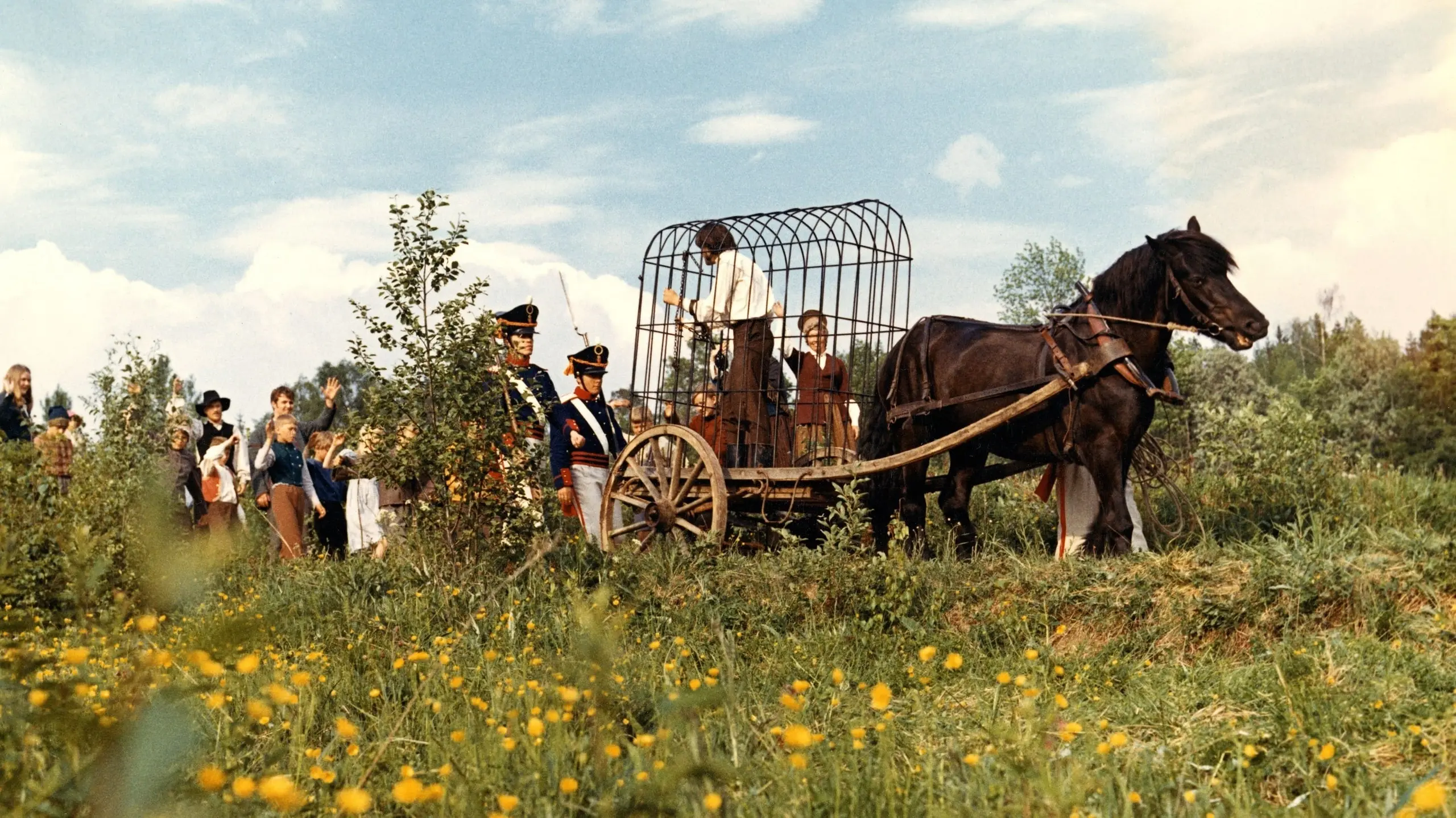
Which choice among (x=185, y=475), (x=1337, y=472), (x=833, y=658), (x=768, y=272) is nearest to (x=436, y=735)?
(x=833, y=658)

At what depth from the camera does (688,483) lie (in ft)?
28.6

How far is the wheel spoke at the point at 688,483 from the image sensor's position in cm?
870

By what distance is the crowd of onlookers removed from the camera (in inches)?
421

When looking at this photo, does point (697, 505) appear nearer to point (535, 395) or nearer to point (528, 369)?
point (535, 395)

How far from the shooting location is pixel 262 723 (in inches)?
181

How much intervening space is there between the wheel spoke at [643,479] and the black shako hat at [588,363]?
1.07 meters

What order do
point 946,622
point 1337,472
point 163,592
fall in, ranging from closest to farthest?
point 163,592 < point 946,622 < point 1337,472

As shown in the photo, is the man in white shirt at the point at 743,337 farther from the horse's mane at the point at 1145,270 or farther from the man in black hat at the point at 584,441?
the horse's mane at the point at 1145,270

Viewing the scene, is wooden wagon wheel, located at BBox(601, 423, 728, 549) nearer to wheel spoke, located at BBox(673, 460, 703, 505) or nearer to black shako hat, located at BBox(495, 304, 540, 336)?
wheel spoke, located at BBox(673, 460, 703, 505)

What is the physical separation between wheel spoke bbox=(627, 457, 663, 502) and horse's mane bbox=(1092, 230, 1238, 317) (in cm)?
319

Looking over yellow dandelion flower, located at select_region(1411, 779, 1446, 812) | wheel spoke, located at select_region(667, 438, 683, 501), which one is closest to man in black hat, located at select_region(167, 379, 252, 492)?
wheel spoke, located at select_region(667, 438, 683, 501)

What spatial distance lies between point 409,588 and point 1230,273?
197 inches

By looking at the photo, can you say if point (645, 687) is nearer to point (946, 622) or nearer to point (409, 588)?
point (946, 622)

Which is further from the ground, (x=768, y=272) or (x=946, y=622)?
(x=768, y=272)
